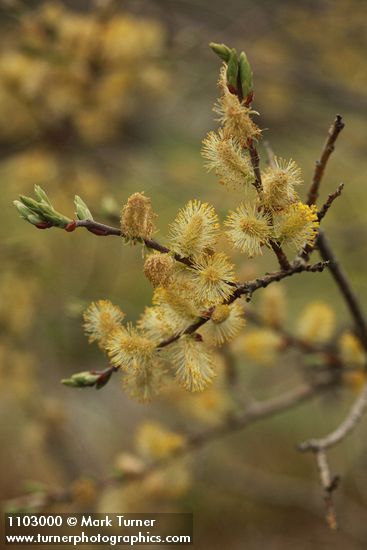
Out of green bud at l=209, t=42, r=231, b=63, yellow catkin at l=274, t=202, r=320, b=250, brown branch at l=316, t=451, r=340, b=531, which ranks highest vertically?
green bud at l=209, t=42, r=231, b=63

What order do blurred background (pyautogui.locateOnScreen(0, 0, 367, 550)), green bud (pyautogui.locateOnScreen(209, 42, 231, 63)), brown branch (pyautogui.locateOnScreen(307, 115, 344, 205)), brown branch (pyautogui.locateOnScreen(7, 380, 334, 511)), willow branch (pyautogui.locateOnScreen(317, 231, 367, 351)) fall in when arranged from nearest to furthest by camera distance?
green bud (pyautogui.locateOnScreen(209, 42, 231, 63)), brown branch (pyautogui.locateOnScreen(307, 115, 344, 205)), willow branch (pyautogui.locateOnScreen(317, 231, 367, 351)), brown branch (pyautogui.locateOnScreen(7, 380, 334, 511)), blurred background (pyautogui.locateOnScreen(0, 0, 367, 550))

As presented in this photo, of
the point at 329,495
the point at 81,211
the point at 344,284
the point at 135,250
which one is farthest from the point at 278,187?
the point at 135,250

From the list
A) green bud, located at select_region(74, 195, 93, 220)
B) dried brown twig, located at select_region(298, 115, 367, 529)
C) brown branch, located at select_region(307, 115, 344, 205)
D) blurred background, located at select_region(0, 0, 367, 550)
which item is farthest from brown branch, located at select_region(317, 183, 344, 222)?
blurred background, located at select_region(0, 0, 367, 550)

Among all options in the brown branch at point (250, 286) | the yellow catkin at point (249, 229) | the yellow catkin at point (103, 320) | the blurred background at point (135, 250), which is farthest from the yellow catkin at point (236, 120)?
the blurred background at point (135, 250)

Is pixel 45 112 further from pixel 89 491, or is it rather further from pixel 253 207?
pixel 253 207

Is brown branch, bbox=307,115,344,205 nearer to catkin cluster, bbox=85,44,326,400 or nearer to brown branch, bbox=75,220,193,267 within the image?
catkin cluster, bbox=85,44,326,400

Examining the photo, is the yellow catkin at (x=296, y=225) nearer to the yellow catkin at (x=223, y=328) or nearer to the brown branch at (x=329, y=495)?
the yellow catkin at (x=223, y=328)
